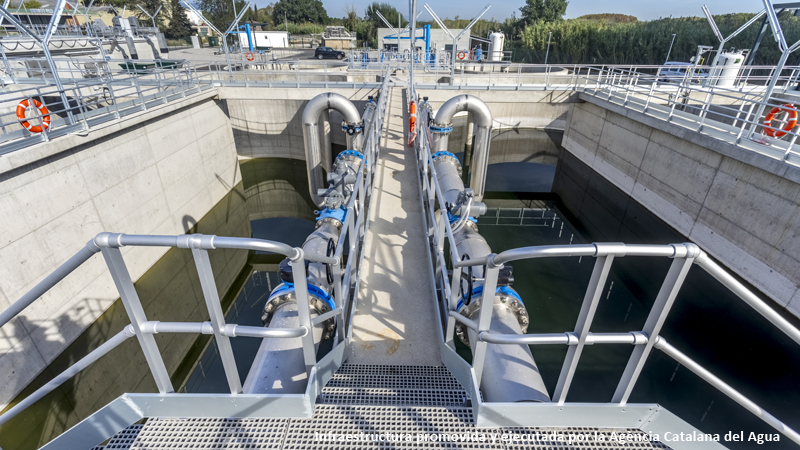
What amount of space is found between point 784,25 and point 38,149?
140 feet

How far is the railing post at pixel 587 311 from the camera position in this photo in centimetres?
190

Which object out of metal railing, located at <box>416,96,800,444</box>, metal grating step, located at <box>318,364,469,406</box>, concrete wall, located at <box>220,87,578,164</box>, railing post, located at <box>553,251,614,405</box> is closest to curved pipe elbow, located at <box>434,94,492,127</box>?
concrete wall, located at <box>220,87,578,164</box>

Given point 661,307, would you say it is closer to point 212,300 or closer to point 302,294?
point 302,294

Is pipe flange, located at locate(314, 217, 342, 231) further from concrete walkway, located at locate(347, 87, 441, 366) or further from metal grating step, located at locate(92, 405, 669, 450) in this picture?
metal grating step, located at locate(92, 405, 669, 450)

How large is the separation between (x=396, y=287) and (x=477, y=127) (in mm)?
8802

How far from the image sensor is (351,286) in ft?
14.9

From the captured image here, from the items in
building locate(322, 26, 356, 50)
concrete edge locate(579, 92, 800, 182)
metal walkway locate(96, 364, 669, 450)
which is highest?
building locate(322, 26, 356, 50)

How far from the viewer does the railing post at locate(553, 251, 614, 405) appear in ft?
6.24

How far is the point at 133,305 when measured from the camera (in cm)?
195

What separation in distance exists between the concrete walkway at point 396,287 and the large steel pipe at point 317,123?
182 inches

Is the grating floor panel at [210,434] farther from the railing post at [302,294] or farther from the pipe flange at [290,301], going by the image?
the pipe flange at [290,301]

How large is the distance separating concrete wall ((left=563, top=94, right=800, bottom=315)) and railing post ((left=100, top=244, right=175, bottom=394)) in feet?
35.8

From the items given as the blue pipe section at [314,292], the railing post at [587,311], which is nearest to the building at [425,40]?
the blue pipe section at [314,292]

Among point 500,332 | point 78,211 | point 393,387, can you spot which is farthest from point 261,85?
point 393,387
